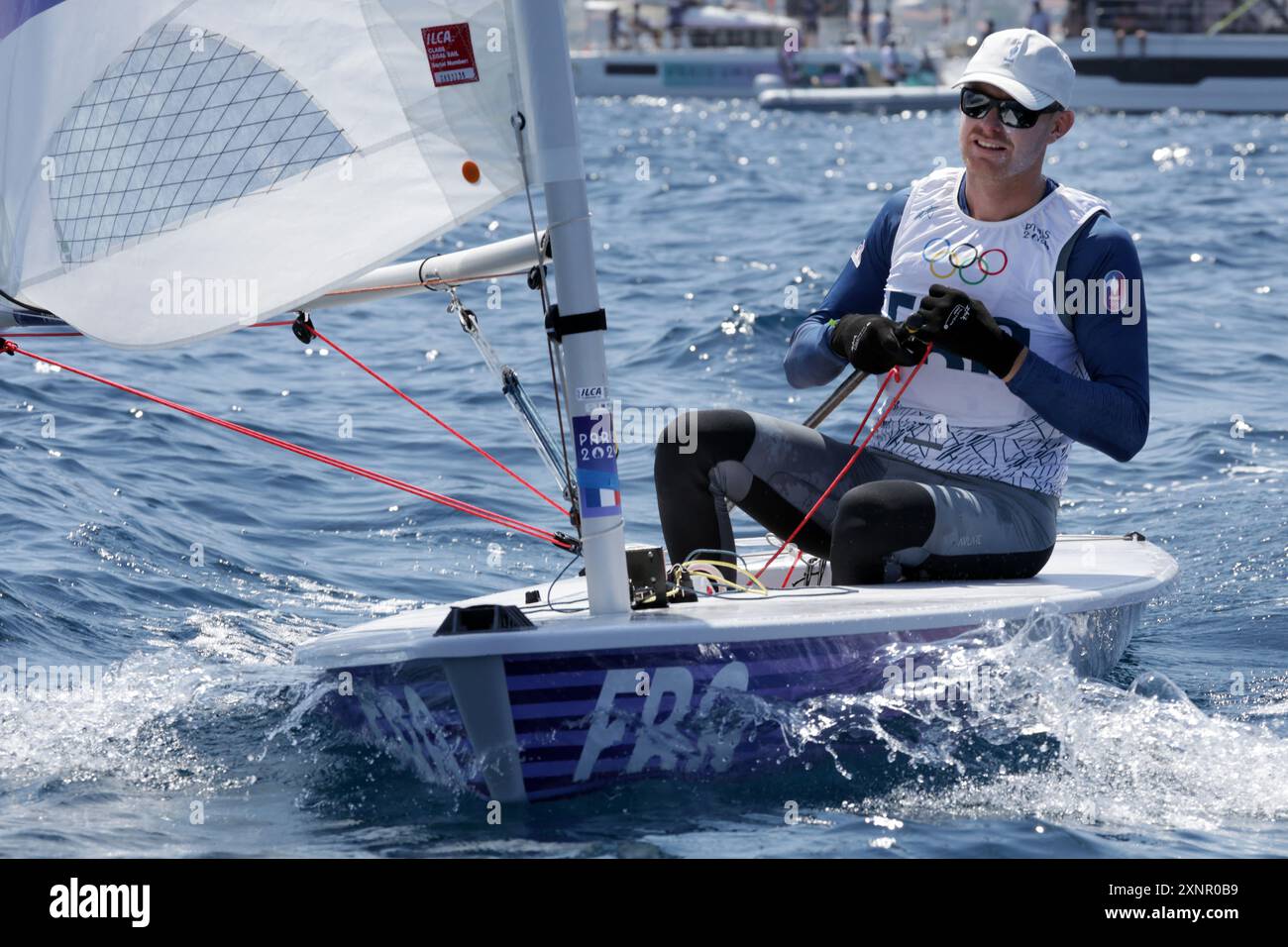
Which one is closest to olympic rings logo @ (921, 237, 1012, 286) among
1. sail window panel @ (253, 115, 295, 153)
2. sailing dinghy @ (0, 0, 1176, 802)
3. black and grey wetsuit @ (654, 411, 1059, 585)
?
black and grey wetsuit @ (654, 411, 1059, 585)

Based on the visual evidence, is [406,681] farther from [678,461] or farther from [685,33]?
[685,33]

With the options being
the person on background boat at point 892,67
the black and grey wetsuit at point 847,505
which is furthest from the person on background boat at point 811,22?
the black and grey wetsuit at point 847,505

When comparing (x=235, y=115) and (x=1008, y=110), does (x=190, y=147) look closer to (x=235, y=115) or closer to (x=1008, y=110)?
(x=235, y=115)

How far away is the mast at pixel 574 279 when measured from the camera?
A: 3000 mm

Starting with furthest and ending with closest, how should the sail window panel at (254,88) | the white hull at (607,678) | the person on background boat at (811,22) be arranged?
the person on background boat at (811,22) → the sail window panel at (254,88) → the white hull at (607,678)

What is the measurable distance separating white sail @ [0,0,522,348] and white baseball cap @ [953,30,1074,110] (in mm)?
1002

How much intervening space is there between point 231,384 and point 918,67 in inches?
1313

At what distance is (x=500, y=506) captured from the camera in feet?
18.8

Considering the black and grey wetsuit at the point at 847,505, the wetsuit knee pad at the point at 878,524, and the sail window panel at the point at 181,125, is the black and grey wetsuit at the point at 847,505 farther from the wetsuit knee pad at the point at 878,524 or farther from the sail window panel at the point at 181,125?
the sail window panel at the point at 181,125

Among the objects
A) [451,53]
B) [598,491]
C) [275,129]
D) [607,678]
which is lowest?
[607,678]

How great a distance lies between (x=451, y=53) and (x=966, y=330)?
3.65 ft

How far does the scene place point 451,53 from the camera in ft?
10.1

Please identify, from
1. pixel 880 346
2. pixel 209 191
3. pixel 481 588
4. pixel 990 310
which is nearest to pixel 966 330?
pixel 880 346

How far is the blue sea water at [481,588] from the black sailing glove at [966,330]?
1.97 ft
